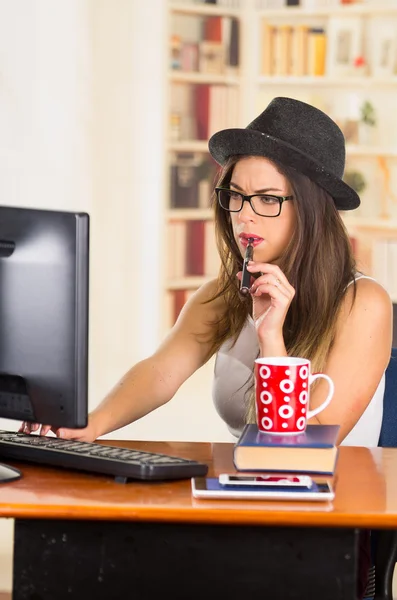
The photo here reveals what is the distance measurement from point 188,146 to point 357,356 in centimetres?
415

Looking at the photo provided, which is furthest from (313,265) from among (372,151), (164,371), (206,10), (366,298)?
(206,10)

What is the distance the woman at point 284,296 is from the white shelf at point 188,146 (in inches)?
146

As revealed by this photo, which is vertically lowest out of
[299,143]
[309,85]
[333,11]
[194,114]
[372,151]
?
[299,143]

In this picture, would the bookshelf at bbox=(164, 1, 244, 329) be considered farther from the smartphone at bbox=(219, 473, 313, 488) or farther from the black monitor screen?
the smartphone at bbox=(219, 473, 313, 488)

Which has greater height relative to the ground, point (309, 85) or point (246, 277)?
point (309, 85)

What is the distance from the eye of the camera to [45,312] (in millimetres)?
1526

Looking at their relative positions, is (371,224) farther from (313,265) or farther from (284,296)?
(284,296)

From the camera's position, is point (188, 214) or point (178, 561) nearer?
point (178, 561)

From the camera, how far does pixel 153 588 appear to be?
1421 mm

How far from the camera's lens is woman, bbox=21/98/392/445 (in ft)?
6.35

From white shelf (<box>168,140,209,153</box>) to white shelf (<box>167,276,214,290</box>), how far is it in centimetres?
74

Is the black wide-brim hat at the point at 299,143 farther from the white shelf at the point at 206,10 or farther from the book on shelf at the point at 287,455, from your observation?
the white shelf at the point at 206,10

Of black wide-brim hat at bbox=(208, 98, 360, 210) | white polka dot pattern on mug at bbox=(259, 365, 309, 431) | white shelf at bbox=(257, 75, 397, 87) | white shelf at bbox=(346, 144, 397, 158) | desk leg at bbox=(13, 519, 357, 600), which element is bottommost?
desk leg at bbox=(13, 519, 357, 600)

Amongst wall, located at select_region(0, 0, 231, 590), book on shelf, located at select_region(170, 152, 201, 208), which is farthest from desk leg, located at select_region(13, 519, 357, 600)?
book on shelf, located at select_region(170, 152, 201, 208)
